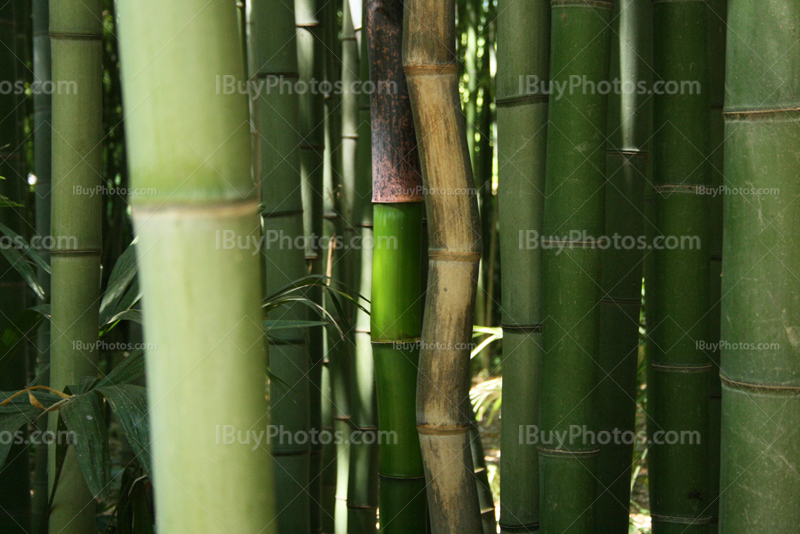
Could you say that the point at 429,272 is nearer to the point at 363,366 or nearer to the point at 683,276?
the point at 683,276

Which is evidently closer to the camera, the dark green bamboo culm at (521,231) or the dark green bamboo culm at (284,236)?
the dark green bamboo culm at (521,231)

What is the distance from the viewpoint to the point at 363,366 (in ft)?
5.37

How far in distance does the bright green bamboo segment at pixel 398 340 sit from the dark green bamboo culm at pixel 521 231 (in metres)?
0.15

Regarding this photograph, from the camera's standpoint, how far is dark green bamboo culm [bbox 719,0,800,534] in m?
0.76

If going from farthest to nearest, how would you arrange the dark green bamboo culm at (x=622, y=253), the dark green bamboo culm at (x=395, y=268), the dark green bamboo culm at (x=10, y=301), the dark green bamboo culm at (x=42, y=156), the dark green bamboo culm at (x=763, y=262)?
the dark green bamboo culm at (x=42, y=156) < the dark green bamboo culm at (x=10, y=301) < the dark green bamboo culm at (x=622, y=253) < the dark green bamboo culm at (x=395, y=268) < the dark green bamboo culm at (x=763, y=262)

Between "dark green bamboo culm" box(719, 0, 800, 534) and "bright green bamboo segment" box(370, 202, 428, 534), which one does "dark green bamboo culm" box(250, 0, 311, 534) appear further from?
"dark green bamboo culm" box(719, 0, 800, 534)

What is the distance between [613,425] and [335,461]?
922mm

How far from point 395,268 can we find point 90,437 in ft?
1.69

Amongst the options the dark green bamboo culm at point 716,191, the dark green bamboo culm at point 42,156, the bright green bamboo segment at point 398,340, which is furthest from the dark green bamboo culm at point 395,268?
the dark green bamboo culm at point 42,156

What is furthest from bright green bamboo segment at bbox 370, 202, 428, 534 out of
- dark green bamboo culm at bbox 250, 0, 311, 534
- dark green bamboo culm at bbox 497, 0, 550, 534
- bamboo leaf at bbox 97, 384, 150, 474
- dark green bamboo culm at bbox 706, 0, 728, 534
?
dark green bamboo culm at bbox 706, 0, 728, 534

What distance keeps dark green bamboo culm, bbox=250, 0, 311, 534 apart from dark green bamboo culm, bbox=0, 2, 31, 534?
0.51 m

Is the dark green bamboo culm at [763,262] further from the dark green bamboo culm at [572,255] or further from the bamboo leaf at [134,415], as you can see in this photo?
the bamboo leaf at [134,415]

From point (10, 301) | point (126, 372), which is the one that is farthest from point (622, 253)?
point (10, 301)

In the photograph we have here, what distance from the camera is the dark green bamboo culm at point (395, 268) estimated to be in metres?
1.05
